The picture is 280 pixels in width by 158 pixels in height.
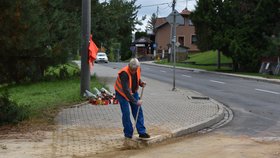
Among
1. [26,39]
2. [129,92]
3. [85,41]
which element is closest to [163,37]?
[85,41]

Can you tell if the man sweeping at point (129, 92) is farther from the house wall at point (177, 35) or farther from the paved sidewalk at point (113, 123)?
the house wall at point (177, 35)

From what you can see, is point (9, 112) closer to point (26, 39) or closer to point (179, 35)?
point (26, 39)

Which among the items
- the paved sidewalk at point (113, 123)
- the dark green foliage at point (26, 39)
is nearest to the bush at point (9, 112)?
the dark green foliage at point (26, 39)

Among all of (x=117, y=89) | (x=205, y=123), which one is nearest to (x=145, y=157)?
(x=117, y=89)

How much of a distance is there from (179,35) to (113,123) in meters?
86.8

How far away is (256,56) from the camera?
4288cm

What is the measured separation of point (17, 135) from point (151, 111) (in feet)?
15.8

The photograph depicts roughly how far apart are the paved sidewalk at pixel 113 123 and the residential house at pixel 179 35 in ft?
253

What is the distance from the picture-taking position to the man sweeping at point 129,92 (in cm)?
910

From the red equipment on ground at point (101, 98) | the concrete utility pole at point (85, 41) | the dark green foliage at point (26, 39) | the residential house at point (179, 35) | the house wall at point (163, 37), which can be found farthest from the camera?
Result: the house wall at point (163, 37)

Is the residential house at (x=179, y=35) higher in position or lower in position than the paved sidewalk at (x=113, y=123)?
higher

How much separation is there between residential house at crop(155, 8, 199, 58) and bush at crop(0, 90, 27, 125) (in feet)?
263

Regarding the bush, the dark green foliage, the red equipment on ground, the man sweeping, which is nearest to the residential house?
the red equipment on ground

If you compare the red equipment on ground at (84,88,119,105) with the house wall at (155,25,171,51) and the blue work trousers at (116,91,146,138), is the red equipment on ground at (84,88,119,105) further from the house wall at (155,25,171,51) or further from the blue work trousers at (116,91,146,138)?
the house wall at (155,25,171,51)
